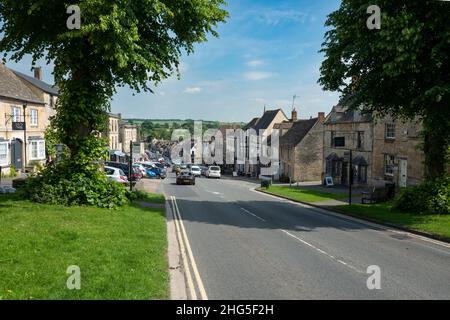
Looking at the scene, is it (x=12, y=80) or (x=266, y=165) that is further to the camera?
(x=266, y=165)

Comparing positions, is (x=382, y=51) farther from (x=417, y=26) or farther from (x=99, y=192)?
(x=99, y=192)

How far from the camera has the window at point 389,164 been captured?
3622 cm

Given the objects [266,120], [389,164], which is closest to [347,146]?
[389,164]

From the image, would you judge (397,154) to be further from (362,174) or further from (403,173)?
(362,174)

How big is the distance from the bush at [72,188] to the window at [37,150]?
94.1 feet

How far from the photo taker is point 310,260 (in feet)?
34.9

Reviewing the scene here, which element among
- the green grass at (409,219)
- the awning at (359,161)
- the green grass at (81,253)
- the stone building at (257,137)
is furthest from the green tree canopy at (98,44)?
the stone building at (257,137)

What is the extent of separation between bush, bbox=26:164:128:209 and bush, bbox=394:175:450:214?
Answer: 13863mm

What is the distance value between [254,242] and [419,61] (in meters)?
10.4

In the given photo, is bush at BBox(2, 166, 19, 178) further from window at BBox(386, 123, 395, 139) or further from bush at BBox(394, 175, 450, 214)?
window at BBox(386, 123, 395, 139)

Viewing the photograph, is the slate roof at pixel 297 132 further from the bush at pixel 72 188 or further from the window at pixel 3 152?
the bush at pixel 72 188
